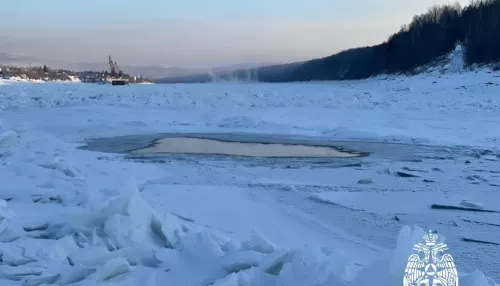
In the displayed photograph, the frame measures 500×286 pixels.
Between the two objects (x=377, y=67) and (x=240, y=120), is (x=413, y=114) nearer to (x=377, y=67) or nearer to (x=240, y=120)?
(x=240, y=120)

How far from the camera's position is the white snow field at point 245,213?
113 inches

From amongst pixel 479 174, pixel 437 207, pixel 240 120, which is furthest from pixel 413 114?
pixel 437 207

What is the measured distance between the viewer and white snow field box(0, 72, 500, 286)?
2867 millimetres

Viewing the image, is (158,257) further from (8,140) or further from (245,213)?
(8,140)

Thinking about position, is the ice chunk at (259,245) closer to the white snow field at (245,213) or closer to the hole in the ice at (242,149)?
the white snow field at (245,213)

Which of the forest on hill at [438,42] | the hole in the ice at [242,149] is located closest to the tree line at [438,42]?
the forest on hill at [438,42]

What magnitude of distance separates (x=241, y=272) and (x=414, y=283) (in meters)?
0.97

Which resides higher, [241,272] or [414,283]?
[414,283]

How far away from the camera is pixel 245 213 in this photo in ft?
15.0

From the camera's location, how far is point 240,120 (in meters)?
12.6

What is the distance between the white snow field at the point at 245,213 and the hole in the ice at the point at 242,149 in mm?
597

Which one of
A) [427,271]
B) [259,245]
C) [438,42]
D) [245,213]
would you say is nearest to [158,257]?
[259,245]

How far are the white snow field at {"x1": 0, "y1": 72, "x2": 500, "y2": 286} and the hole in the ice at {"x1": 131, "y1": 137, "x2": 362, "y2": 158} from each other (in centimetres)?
60

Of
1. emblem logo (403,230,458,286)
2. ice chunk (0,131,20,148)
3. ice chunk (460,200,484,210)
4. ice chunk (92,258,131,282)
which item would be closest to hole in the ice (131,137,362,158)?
ice chunk (0,131,20,148)
